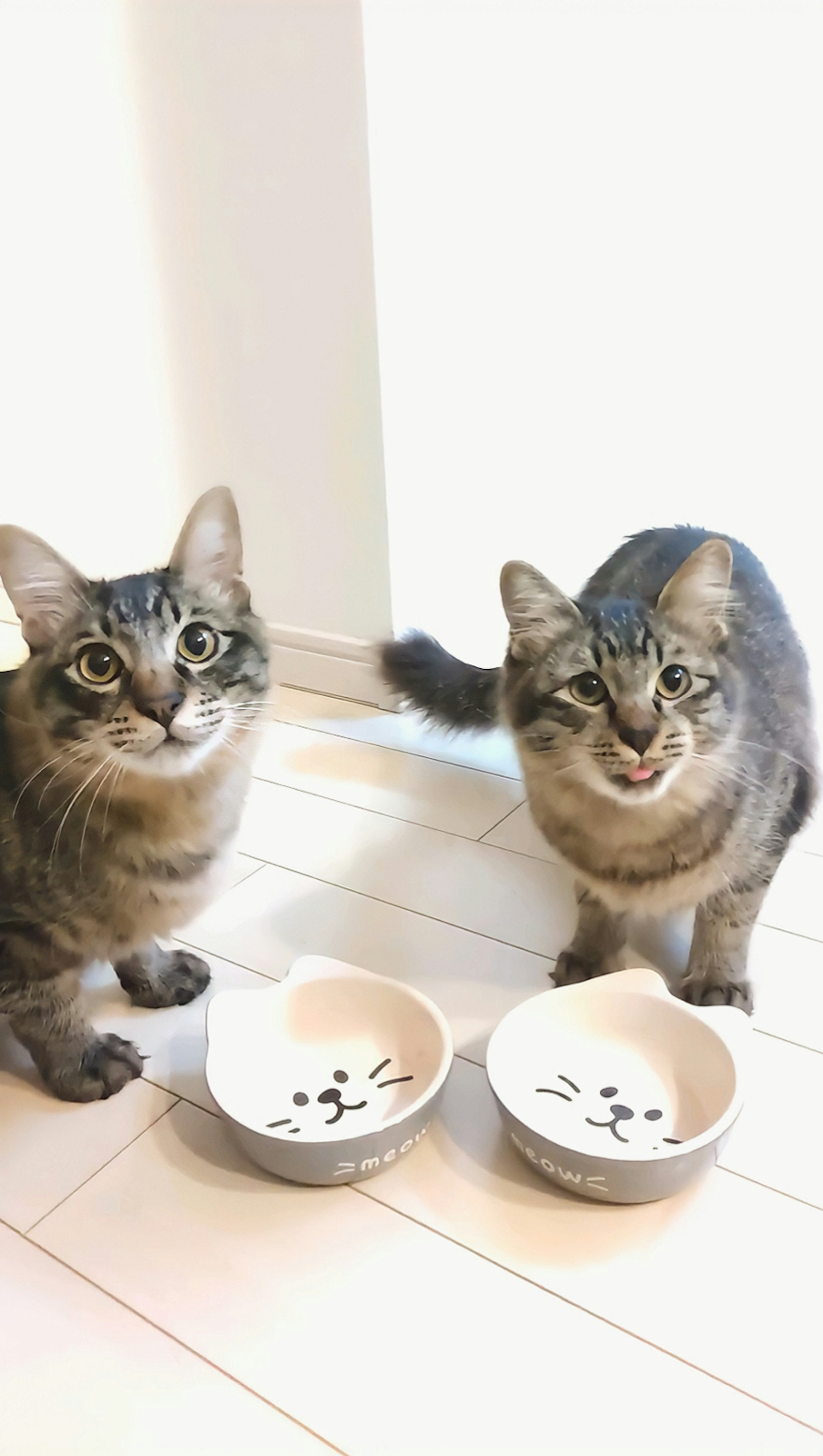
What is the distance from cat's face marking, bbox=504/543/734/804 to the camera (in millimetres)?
1022

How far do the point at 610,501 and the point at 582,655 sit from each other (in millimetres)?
943

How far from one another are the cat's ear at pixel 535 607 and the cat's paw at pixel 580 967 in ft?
1.46

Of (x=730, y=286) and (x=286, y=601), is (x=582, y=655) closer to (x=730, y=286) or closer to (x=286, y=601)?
(x=730, y=286)

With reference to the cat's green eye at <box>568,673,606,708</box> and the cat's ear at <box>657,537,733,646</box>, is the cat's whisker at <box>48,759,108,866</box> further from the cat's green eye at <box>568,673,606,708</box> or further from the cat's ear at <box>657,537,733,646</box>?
the cat's ear at <box>657,537,733,646</box>

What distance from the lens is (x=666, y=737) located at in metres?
1.02

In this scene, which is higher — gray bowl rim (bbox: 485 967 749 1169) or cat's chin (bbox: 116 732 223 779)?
cat's chin (bbox: 116 732 223 779)

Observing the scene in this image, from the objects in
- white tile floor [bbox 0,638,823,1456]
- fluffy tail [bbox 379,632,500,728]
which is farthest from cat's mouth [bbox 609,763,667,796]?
fluffy tail [bbox 379,632,500,728]

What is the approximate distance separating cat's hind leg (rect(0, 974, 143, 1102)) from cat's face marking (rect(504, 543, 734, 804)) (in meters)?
0.62

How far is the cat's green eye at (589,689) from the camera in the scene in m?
1.04

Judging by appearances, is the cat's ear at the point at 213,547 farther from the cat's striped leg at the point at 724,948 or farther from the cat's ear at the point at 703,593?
the cat's striped leg at the point at 724,948

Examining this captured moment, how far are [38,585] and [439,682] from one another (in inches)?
31.8

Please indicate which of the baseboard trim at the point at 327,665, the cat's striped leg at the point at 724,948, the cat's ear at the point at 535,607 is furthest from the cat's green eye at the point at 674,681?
the baseboard trim at the point at 327,665

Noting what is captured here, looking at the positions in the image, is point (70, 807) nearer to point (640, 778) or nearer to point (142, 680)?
point (142, 680)

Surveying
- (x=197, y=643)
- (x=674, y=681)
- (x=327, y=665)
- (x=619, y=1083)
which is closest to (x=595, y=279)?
(x=327, y=665)
